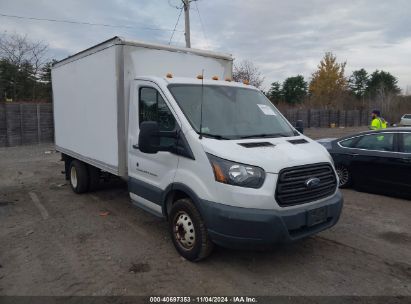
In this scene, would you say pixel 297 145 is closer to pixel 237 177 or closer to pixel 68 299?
pixel 237 177

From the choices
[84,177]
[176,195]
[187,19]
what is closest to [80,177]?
[84,177]

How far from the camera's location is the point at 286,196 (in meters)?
3.77

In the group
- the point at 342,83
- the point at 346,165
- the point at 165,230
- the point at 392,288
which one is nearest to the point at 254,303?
the point at 392,288

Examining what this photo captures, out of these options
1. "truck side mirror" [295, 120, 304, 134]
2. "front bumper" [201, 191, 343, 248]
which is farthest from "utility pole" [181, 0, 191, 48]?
"front bumper" [201, 191, 343, 248]

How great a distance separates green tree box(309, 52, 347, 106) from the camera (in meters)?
56.1

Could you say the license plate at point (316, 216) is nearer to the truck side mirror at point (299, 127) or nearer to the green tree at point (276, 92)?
the truck side mirror at point (299, 127)

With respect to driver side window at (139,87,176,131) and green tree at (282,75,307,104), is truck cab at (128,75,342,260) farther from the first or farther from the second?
green tree at (282,75,307,104)

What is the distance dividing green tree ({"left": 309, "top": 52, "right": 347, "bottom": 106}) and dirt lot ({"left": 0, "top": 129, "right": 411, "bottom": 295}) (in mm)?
52966

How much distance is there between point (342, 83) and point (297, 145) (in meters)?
57.1

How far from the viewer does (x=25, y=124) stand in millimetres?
17750

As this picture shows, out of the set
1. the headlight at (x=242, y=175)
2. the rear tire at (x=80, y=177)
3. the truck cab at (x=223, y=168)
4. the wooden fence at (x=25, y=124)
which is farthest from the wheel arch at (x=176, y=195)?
the wooden fence at (x=25, y=124)

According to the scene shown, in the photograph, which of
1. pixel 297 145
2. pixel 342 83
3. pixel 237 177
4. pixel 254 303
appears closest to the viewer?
pixel 254 303

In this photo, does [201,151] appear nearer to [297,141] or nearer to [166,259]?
[297,141]

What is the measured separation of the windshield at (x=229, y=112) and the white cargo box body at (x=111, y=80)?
108cm
